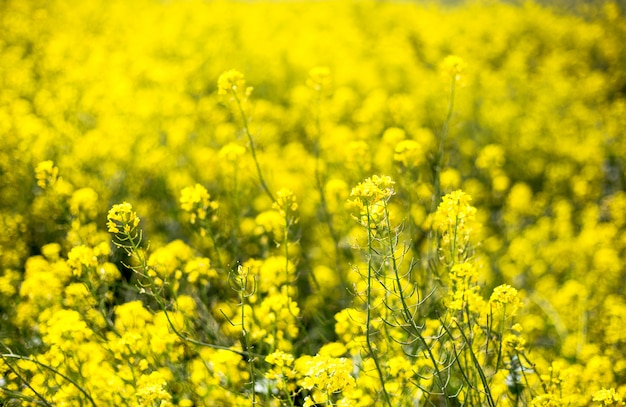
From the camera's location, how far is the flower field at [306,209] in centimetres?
250

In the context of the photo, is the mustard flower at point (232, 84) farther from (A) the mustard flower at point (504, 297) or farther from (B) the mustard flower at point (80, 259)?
(A) the mustard flower at point (504, 297)

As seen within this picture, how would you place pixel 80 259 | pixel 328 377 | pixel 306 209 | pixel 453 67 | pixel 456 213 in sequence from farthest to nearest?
1. pixel 306 209
2. pixel 453 67
3. pixel 80 259
4. pixel 456 213
5. pixel 328 377

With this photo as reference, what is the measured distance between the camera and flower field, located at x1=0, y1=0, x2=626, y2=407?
2.50m

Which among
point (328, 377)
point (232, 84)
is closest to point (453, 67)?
point (232, 84)

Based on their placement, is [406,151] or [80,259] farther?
[406,151]

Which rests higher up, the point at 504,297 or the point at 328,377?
Result: the point at 504,297

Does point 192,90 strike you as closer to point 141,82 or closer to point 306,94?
point 141,82

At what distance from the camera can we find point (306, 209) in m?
4.67

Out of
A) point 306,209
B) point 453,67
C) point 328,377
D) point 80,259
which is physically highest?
point 453,67

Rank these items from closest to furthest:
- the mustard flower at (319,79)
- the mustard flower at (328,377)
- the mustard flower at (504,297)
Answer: the mustard flower at (328,377), the mustard flower at (504,297), the mustard flower at (319,79)

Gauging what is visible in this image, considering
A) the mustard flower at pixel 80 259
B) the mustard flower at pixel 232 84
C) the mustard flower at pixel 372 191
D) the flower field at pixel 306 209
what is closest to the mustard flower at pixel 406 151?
the flower field at pixel 306 209

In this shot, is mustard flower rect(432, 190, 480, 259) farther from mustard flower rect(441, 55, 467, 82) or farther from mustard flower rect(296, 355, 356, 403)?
mustard flower rect(441, 55, 467, 82)

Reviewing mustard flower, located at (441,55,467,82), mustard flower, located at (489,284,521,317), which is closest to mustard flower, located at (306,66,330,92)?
mustard flower, located at (441,55,467,82)

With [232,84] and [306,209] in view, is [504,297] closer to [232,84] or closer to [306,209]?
[232,84]
